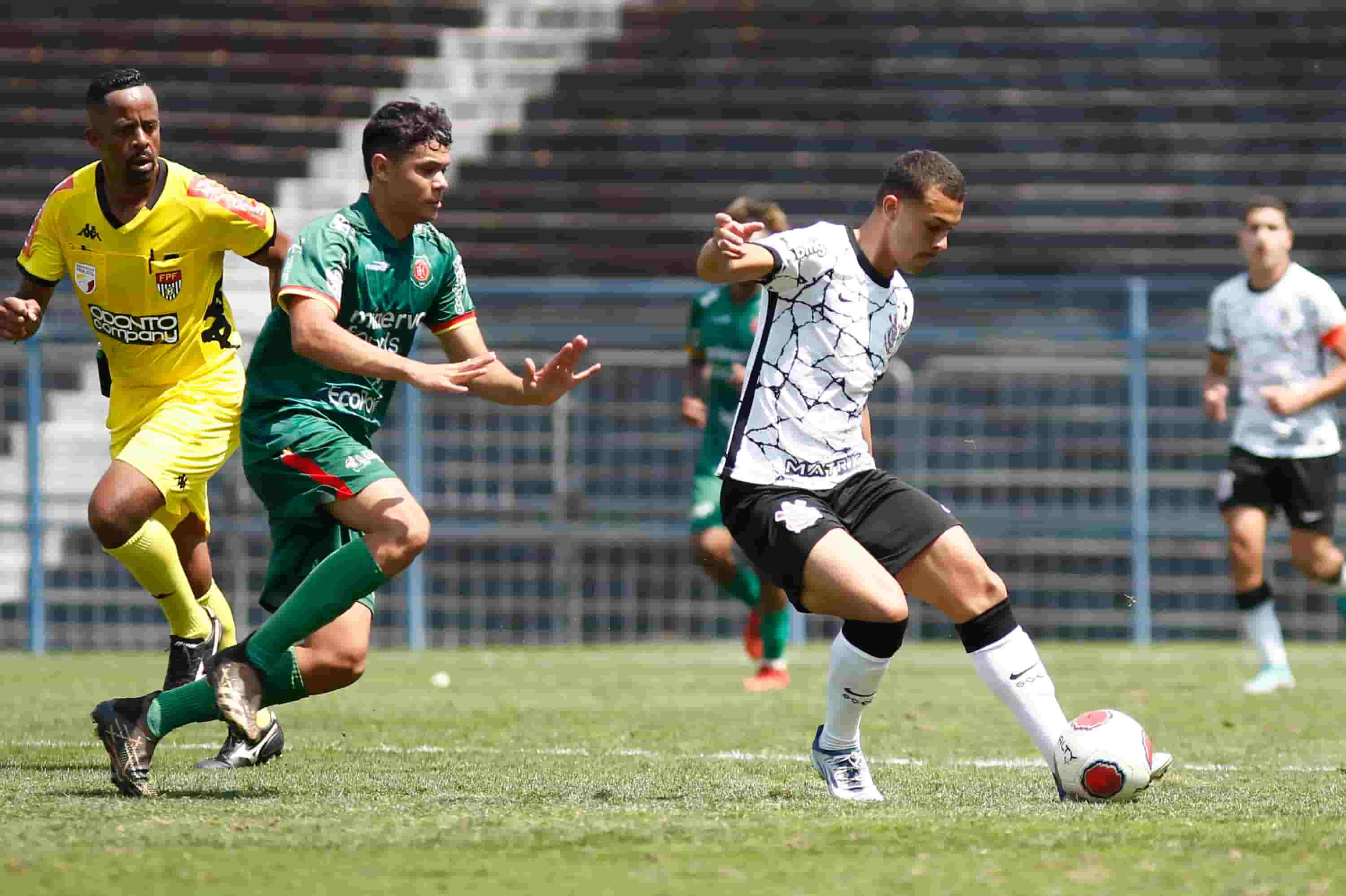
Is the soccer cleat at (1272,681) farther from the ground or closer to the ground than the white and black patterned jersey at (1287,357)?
closer to the ground

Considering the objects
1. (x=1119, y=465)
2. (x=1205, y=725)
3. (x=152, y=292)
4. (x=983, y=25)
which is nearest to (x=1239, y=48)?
(x=983, y=25)

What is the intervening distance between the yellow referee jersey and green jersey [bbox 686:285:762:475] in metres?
3.90

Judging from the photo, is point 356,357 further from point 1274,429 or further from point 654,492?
point 654,492

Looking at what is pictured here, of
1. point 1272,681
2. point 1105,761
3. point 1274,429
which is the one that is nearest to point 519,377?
point 1105,761

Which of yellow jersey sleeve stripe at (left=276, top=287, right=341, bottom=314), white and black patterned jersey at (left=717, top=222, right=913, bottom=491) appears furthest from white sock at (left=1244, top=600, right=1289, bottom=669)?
yellow jersey sleeve stripe at (left=276, top=287, right=341, bottom=314)

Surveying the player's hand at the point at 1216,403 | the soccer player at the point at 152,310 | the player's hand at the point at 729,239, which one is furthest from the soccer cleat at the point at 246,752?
the player's hand at the point at 1216,403

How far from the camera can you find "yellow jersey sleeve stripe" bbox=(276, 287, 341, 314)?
477 cm

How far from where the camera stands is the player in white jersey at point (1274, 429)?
8.95 metres

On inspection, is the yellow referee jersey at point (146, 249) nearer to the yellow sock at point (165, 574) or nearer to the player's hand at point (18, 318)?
the player's hand at point (18, 318)

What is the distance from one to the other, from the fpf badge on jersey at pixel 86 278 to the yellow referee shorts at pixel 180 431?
35 centimetres

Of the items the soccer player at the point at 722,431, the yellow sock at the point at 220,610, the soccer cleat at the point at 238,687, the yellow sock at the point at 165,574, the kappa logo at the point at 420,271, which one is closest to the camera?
the soccer cleat at the point at 238,687

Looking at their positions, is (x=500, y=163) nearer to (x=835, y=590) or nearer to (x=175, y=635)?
(x=175, y=635)

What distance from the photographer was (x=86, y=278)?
5594 mm

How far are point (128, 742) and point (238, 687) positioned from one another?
0.33m
